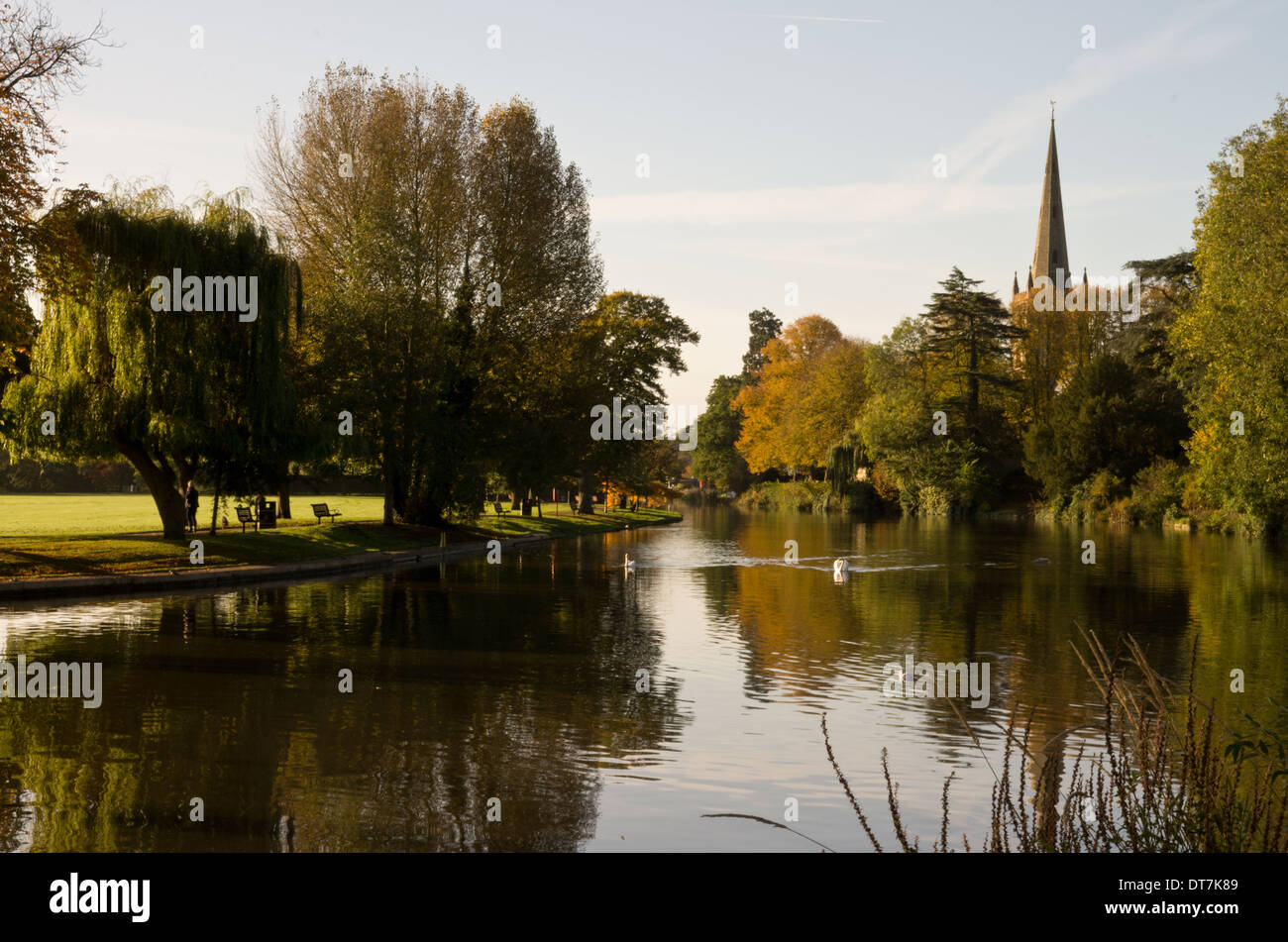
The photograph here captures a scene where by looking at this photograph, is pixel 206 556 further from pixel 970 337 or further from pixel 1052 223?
pixel 1052 223

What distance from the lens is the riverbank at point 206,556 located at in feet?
78.9

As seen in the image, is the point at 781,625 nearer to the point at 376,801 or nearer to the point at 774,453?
the point at 376,801

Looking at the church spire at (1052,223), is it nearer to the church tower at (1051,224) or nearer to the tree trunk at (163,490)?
the church tower at (1051,224)

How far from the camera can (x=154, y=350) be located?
29.1m

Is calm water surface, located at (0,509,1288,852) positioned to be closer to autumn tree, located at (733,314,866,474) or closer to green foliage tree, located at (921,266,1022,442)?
green foliage tree, located at (921,266,1022,442)

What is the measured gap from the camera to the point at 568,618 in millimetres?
21547

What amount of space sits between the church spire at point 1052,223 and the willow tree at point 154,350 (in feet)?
393

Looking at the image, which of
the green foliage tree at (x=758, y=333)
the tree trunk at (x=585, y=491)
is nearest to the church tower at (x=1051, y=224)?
the green foliage tree at (x=758, y=333)

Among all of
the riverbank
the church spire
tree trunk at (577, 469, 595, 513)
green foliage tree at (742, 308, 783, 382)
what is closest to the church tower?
the church spire

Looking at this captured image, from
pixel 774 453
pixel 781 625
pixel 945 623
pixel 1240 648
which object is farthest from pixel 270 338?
pixel 774 453

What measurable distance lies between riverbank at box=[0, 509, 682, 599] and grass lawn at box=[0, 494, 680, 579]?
1.0 inches

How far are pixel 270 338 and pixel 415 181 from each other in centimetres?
1395

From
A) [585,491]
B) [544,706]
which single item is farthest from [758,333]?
[544,706]

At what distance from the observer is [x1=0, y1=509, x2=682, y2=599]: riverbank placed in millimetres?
24062
